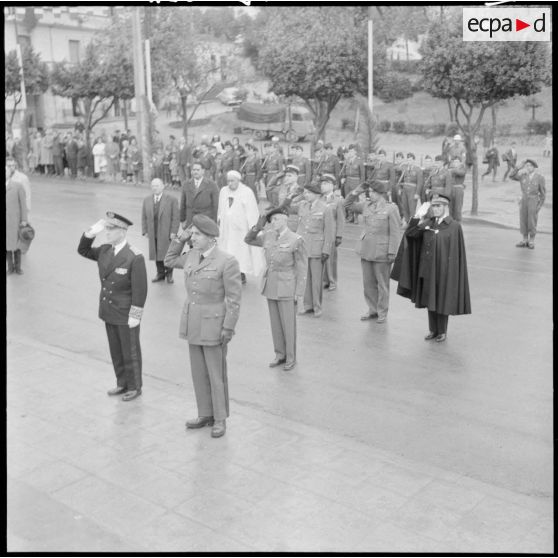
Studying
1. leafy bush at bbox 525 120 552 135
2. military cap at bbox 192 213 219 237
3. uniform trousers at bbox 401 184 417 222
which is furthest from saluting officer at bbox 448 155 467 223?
leafy bush at bbox 525 120 552 135

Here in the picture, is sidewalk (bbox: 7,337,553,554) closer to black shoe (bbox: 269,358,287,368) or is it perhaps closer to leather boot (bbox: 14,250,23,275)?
black shoe (bbox: 269,358,287,368)

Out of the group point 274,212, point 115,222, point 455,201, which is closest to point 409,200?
point 455,201

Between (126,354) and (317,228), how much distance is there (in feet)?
12.7

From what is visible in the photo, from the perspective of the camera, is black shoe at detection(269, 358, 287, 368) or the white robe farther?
the white robe

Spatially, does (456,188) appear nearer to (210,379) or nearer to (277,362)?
(277,362)

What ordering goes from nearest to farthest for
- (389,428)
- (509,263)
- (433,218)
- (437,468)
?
1. (437,468)
2. (389,428)
3. (433,218)
4. (509,263)

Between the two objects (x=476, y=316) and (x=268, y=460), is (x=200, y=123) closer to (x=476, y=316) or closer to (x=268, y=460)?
(x=476, y=316)

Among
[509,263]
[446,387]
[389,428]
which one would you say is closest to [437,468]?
[389,428]

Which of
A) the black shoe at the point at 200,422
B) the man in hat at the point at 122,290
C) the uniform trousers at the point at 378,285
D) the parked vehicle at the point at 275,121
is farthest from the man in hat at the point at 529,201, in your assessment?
the parked vehicle at the point at 275,121

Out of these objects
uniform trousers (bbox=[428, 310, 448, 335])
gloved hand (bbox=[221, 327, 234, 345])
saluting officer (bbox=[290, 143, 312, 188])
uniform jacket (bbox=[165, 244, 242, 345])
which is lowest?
uniform trousers (bbox=[428, 310, 448, 335])

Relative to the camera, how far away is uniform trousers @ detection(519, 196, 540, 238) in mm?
14984

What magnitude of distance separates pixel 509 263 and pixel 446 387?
6.53 m

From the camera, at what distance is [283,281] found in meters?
8.34

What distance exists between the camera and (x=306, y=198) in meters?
10.9
